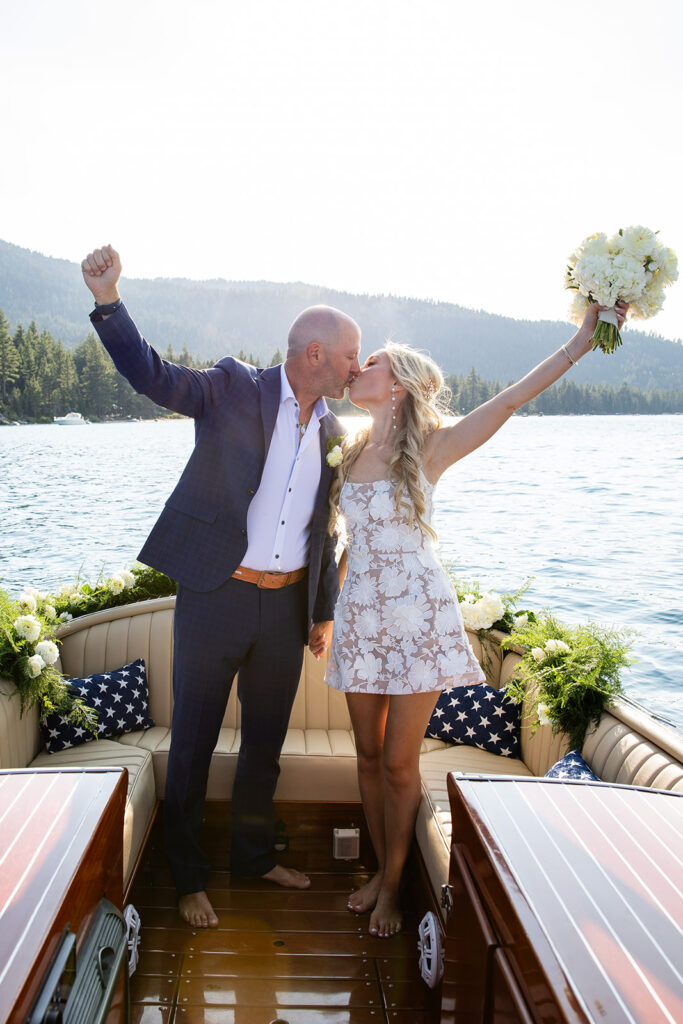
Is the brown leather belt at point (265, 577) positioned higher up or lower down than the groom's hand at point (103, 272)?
lower down

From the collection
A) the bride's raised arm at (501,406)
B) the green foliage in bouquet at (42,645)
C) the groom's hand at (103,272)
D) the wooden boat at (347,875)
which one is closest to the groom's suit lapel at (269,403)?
the bride's raised arm at (501,406)

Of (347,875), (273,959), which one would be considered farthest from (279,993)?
(347,875)

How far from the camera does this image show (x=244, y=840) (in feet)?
8.55

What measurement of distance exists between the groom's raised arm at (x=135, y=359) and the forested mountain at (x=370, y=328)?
2610 centimetres

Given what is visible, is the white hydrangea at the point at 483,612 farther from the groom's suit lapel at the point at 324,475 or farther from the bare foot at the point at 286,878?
the bare foot at the point at 286,878

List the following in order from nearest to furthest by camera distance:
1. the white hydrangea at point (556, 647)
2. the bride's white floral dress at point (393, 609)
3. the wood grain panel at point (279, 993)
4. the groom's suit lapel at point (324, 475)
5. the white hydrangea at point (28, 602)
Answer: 1. the wood grain panel at point (279, 993)
2. the bride's white floral dress at point (393, 609)
3. the groom's suit lapel at point (324, 475)
4. the white hydrangea at point (556, 647)
5. the white hydrangea at point (28, 602)

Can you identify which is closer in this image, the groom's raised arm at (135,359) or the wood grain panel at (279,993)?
the groom's raised arm at (135,359)

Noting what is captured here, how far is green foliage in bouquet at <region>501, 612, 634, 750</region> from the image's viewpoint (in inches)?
98.7

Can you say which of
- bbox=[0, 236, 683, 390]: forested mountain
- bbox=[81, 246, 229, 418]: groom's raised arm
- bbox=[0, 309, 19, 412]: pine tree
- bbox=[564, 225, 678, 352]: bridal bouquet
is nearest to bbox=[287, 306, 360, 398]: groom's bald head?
bbox=[81, 246, 229, 418]: groom's raised arm

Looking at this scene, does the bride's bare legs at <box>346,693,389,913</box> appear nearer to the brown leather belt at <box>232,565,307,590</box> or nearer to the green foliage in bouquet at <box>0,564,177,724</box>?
the brown leather belt at <box>232,565,307,590</box>

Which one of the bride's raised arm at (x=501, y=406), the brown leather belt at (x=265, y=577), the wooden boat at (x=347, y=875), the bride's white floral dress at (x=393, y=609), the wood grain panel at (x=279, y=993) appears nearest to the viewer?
the wooden boat at (x=347, y=875)

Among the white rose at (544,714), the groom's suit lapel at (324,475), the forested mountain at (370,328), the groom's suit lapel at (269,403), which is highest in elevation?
the forested mountain at (370,328)

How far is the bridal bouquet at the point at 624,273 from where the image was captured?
5.95 feet

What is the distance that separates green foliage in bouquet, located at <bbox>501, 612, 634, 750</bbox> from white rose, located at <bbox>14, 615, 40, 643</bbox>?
6.06ft
